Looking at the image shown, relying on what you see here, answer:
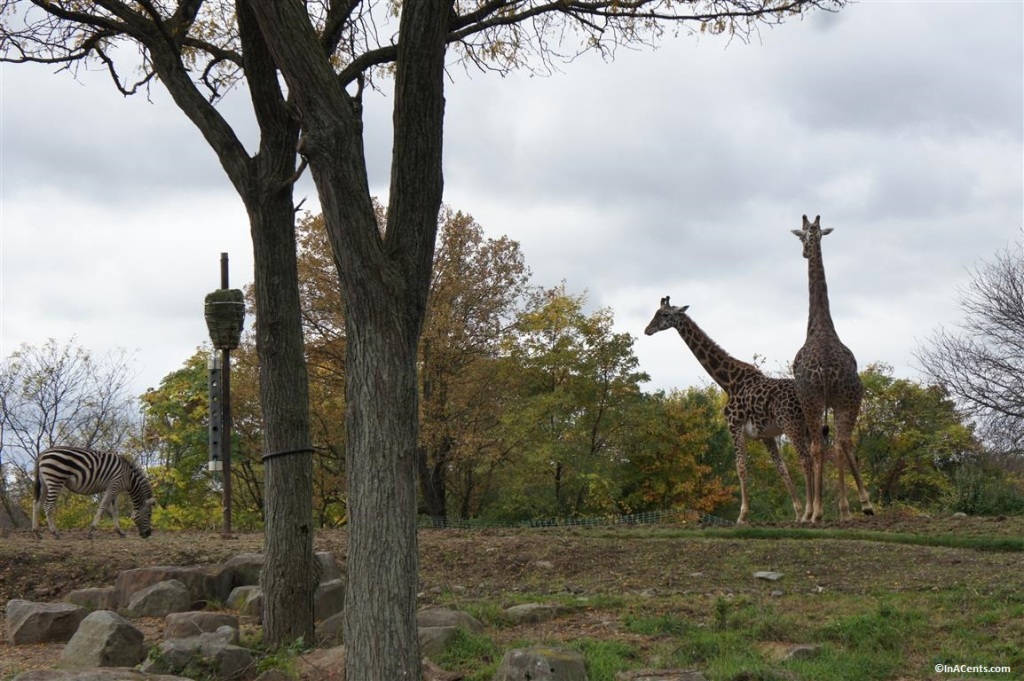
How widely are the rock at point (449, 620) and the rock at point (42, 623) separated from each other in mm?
3001

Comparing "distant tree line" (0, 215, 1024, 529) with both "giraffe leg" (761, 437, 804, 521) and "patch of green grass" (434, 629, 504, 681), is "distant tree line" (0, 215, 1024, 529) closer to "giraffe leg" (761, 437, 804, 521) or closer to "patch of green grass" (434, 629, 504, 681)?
"giraffe leg" (761, 437, 804, 521)

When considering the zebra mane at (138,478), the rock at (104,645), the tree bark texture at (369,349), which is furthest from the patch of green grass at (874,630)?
the zebra mane at (138,478)

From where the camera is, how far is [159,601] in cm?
851

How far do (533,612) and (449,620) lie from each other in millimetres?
807

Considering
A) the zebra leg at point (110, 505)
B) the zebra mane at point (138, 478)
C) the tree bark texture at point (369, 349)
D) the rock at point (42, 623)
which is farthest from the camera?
the zebra mane at point (138, 478)

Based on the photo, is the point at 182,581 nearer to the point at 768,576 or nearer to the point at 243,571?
the point at 243,571

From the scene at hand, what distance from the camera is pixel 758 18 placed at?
9.62 m

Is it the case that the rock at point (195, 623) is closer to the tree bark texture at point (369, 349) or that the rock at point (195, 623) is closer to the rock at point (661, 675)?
the tree bark texture at point (369, 349)

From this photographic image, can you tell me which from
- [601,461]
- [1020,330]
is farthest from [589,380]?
[1020,330]

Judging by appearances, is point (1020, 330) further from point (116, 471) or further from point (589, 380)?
point (116, 471)

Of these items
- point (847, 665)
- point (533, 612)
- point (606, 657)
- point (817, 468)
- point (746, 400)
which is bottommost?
point (847, 665)

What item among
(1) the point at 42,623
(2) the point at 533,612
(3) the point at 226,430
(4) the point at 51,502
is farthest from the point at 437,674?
(4) the point at 51,502

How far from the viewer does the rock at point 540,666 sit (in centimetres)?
576

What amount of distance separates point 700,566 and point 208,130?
6.44 m
